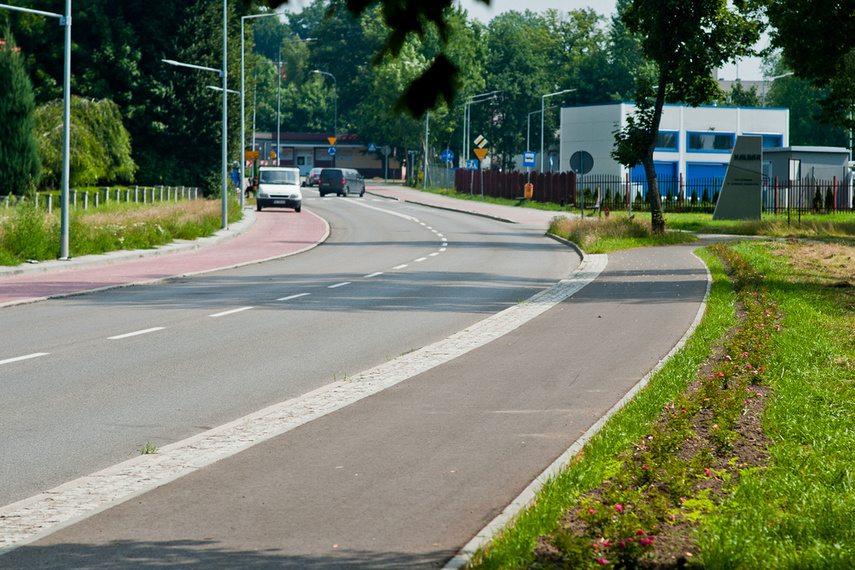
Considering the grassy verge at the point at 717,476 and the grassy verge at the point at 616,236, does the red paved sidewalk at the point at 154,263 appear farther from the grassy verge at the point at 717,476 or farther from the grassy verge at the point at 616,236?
the grassy verge at the point at 717,476

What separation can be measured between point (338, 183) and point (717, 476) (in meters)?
73.2

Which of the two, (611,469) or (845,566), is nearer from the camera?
(845,566)

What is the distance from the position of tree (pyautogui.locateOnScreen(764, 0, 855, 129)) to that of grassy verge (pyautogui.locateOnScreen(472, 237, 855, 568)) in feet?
45.3

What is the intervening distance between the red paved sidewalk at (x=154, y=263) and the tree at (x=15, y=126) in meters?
8.37

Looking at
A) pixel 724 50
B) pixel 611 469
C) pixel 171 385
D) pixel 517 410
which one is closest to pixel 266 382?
pixel 171 385

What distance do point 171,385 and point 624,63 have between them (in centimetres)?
10099

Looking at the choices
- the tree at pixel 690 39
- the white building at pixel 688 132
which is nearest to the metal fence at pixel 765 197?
the tree at pixel 690 39

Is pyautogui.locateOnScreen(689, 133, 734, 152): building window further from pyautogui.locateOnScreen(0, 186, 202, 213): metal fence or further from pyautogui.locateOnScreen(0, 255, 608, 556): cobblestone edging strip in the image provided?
pyautogui.locateOnScreen(0, 255, 608, 556): cobblestone edging strip

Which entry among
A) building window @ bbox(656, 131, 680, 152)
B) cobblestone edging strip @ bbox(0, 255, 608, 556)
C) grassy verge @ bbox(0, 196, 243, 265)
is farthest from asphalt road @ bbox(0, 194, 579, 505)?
building window @ bbox(656, 131, 680, 152)

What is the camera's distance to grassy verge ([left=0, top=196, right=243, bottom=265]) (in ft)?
78.8

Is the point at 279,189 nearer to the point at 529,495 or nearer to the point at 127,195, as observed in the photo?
the point at 127,195

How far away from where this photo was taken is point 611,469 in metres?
5.90

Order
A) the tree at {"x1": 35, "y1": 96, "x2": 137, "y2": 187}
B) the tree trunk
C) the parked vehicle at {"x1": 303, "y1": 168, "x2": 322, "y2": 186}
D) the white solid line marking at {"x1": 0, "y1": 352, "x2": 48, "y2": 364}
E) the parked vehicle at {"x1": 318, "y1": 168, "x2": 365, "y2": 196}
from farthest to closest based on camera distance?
the parked vehicle at {"x1": 303, "y1": 168, "x2": 322, "y2": 186} < the parked vehicle at {"x1": 318, "y1": 168, "x2": 365, "y2": 196} < the tree at {"x1": 35, "y1": 96, "x2": 137, "y2": 187} < the tree trunk < the white solid line marking at {"x1": 0, "y1": 352, "x2": 48, "y2": 364}

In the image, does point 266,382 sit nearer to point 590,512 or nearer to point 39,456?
point 39,456
